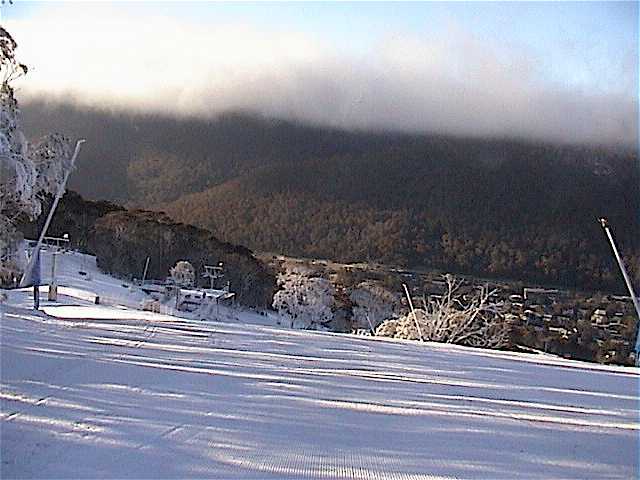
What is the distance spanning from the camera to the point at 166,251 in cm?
2972

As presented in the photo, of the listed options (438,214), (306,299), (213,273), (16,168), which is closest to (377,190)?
(438,214)

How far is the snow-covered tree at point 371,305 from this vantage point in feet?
81.2

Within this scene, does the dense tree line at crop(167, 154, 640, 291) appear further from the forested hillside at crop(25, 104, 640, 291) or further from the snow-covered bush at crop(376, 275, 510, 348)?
the snow-covered bush at crop(376, 275, 510, 348)

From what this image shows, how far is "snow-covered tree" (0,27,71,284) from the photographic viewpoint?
11.0 metres

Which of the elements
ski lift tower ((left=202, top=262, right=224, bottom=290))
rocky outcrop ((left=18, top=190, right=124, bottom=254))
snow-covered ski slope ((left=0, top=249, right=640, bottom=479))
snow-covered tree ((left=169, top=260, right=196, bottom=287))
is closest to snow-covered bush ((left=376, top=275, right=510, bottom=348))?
ski lift tower ((left=202, top=262, right=224, bottom=290))

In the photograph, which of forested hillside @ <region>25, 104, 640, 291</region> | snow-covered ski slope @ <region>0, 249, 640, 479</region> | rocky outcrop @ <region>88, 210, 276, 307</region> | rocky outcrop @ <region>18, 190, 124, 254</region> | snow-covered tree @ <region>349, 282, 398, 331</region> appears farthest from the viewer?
rocky outcrop @ <region>18, 190, 124, 254</region>

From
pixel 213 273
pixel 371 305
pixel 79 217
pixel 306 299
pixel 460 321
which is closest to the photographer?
pixel 460 321

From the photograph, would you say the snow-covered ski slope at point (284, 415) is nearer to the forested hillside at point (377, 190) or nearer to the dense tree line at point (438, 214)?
the forested hillside at point (377, 190)

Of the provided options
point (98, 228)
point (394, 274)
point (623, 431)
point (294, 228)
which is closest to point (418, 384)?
point (623, 431)

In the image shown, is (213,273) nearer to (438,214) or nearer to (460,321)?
(438,214)

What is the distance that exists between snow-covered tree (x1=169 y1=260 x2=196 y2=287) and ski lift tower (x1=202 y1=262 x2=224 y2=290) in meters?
0.41

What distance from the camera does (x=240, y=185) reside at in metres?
29.9

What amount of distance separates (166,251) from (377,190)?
755 centimetres

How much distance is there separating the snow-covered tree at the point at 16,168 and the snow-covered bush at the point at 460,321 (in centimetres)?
1002
